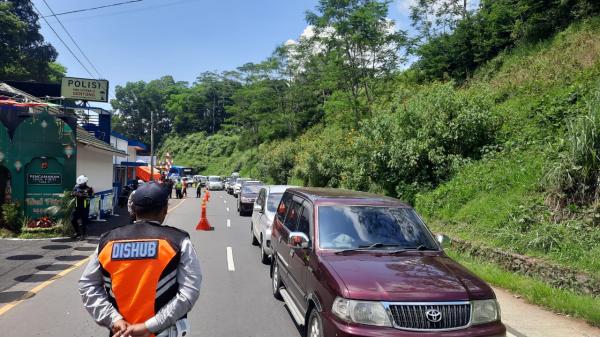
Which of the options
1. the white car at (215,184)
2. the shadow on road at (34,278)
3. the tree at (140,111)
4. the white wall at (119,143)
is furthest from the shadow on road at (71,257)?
the tree at (140,111)

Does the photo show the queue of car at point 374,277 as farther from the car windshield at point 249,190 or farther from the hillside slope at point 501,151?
the car windshield at point 249,190

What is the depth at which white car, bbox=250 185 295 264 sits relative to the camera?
9953 millimetres

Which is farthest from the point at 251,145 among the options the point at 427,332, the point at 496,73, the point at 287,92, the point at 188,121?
the point at 427,332

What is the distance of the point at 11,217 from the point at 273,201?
7.67 m

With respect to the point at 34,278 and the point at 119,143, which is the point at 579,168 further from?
the point at 119,143

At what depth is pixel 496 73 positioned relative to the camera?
22.5 metres

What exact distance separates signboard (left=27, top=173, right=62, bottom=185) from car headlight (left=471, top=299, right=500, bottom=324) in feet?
43.0

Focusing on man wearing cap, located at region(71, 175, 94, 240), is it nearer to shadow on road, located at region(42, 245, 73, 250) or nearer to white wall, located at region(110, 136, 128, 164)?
shadow on road, located at region(42, 245, 73, 250)

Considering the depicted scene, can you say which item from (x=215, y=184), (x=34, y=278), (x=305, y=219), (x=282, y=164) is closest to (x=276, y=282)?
(x=305, y=219)

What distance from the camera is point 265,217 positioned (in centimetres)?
1053

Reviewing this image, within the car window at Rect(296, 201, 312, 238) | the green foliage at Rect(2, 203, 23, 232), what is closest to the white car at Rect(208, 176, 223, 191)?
the green foliage at Rect(2, 203, 23, 232)

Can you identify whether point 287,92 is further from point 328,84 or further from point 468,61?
point 468,61

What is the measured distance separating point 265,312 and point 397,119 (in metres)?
11.2

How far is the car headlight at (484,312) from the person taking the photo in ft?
13.1
